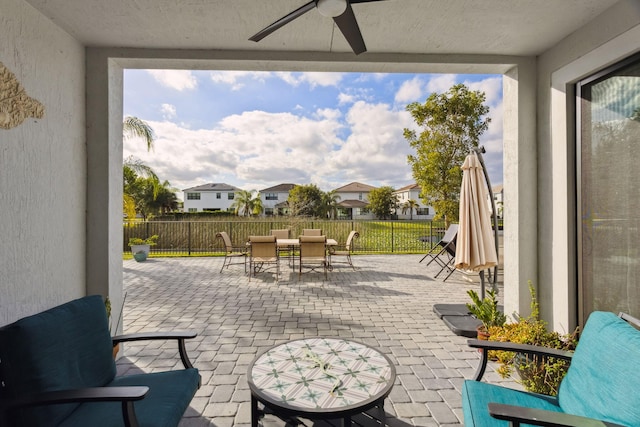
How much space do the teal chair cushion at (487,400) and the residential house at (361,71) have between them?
1.48 m

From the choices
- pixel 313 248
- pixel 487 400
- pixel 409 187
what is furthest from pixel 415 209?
pixel 487 400

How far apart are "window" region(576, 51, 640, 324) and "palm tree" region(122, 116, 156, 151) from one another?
31.0 ft

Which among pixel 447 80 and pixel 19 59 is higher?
pixel 447 80

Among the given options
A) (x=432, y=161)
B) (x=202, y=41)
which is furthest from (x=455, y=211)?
(x=202, y=41)

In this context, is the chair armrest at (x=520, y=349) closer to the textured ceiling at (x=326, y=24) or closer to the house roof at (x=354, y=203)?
the textured ceiling at (x=326, y=24)

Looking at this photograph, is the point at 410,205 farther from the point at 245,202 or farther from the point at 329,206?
the point at 245,202

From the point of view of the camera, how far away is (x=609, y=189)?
2.66 meters

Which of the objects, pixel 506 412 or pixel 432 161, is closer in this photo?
pixel 506 412

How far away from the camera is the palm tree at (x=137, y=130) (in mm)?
8594

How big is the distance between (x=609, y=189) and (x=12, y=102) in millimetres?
4786

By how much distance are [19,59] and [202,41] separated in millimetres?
1459

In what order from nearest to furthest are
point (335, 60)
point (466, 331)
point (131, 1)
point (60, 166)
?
1. point (131, 1)
2. point (60, 166)
3. point (335, 60)
4. point (466, 331)

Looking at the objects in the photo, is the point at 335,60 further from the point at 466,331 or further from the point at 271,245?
the point at 271,245

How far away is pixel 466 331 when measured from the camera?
367 centimetres
